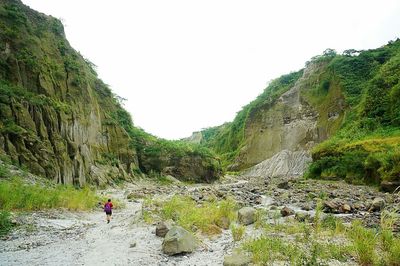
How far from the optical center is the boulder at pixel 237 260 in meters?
7.53

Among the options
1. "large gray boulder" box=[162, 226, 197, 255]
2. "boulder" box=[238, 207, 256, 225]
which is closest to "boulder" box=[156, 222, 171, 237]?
"large gray boulder" box=[162, 226, 197, 255]

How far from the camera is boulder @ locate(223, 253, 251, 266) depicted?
7531mm

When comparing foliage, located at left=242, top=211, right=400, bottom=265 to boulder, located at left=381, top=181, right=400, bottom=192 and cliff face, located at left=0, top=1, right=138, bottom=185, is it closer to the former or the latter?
boulder, located at left=381, top=181, right=400, bottom=192

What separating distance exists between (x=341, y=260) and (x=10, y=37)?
35.9 m

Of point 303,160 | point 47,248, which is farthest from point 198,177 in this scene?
point 47,248

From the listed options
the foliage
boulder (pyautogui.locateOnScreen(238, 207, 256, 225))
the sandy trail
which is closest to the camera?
the foliage

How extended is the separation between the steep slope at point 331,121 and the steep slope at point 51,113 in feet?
83.5

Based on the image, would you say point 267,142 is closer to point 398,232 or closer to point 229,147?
point 229,147

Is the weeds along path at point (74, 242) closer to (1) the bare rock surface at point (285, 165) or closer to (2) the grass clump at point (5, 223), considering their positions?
(2) the grass clump at point (5, 223)

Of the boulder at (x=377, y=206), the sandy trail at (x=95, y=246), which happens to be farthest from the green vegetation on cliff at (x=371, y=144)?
the sandy trail at (x=95, y=246)

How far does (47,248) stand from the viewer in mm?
9977

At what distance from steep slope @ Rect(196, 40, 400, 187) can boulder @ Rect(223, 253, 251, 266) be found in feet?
63.5

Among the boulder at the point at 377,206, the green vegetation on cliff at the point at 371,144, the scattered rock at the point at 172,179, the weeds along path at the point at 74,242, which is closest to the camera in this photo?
the weeds along path at the point at 74,242

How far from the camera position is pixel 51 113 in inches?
1208
